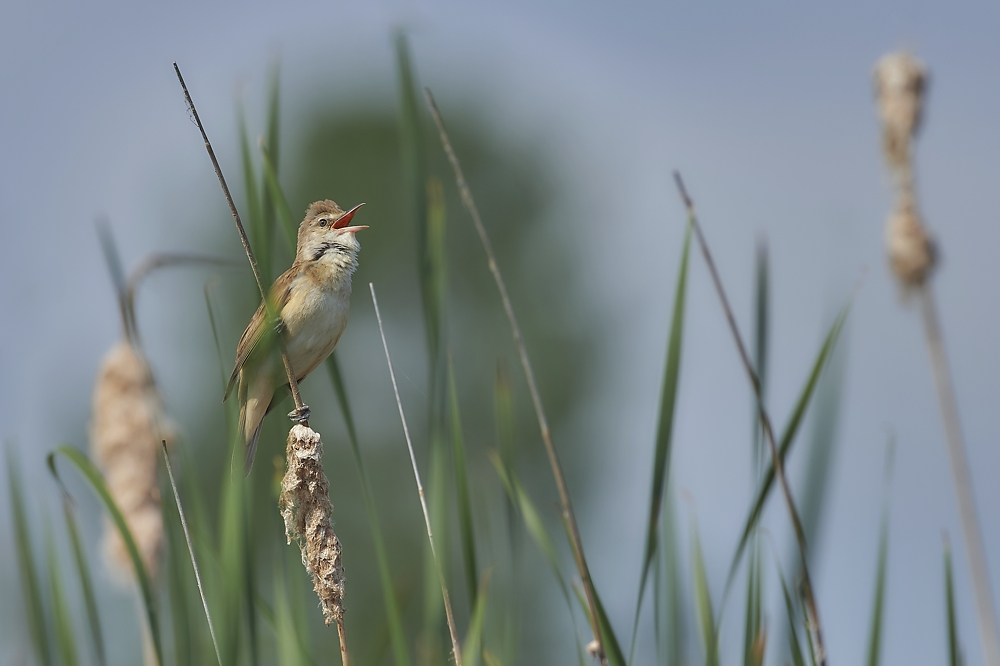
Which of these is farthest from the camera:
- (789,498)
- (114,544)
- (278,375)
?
(114,544)

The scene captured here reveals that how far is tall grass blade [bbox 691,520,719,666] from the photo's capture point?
74.1 inches

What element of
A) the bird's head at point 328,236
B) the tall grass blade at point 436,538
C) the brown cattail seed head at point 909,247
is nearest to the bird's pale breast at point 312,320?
the bird's head at point 328,236

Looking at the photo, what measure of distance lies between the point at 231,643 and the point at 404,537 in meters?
13.7

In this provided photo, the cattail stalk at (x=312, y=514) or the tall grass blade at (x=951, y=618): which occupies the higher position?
the cattail stalk at (x=312, y=514)

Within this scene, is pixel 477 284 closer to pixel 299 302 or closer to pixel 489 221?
pixel 489 221

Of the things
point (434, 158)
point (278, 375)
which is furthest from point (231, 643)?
point (434, 158)

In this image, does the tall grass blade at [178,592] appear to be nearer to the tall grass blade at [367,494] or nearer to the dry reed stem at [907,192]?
the tall grass blade at [367,494]

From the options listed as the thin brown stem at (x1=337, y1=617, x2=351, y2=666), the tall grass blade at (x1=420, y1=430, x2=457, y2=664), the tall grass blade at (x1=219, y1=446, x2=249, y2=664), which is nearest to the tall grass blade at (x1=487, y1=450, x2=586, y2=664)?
the tall grass blade at (x1=420, y1=430, x2=457, y2=664)

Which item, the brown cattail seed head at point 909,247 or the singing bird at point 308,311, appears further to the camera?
the singing bird at point 308,311

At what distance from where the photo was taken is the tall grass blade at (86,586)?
2.08 meters

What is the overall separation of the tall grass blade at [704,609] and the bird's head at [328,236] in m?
2.04

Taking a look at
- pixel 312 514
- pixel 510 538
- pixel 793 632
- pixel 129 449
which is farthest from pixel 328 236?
pixel 793 632

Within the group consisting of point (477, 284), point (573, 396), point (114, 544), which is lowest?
point (114, 544)

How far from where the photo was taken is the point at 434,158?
14469 mm
